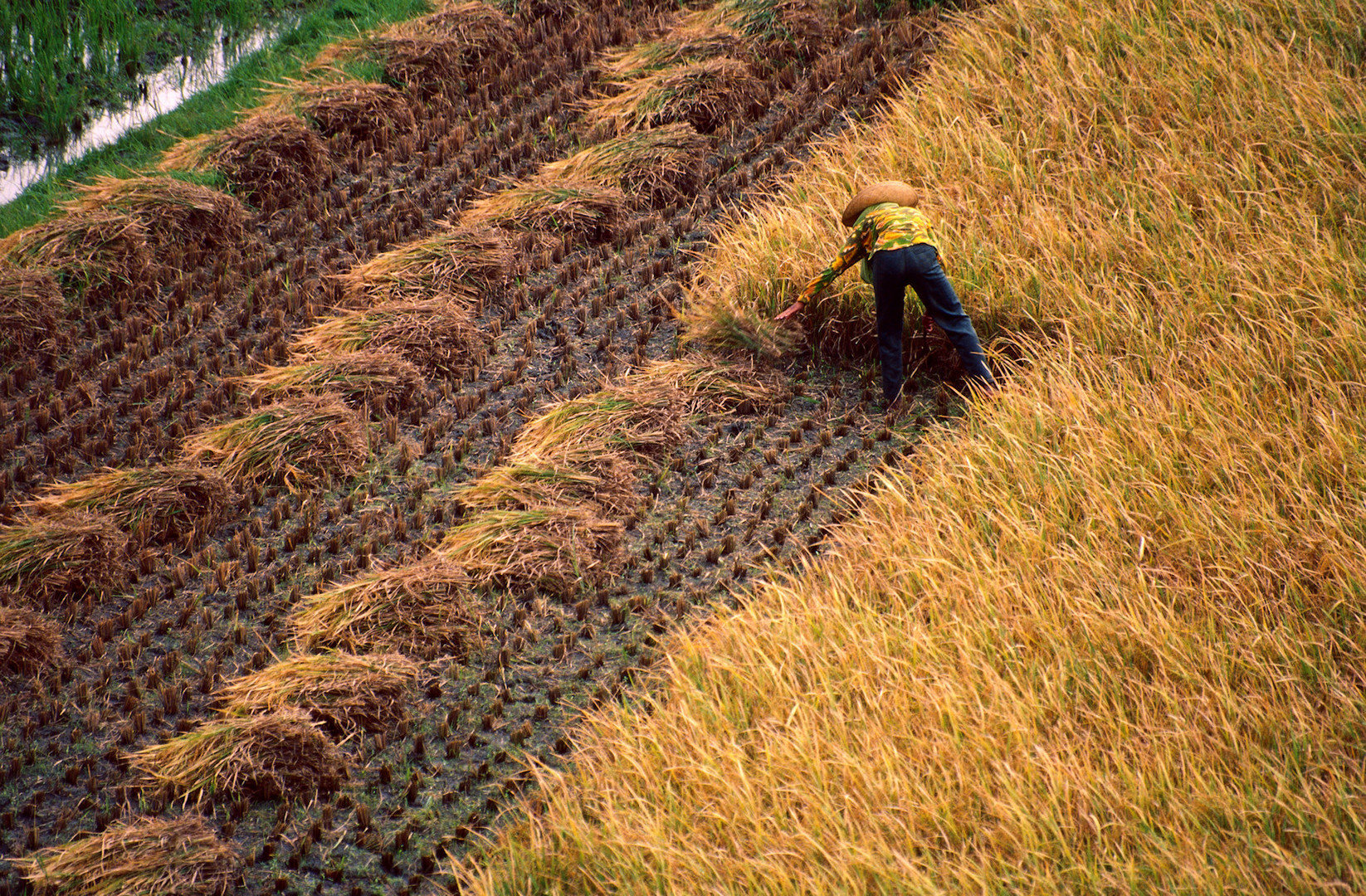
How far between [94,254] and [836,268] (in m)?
4.90

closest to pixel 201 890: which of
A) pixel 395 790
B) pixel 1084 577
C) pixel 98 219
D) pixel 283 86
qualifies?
pixel 395 790

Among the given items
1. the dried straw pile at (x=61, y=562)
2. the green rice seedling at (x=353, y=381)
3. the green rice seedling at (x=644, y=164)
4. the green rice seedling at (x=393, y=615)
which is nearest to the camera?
the green rice seedling at (x=393, y=615)

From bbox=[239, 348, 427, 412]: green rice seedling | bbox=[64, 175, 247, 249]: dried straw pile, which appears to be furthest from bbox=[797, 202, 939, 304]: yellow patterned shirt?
bbox=[64, 175, 247, 249]: dried straw pile

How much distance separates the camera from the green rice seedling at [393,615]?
165 inches

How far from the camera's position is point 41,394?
5.65 meters

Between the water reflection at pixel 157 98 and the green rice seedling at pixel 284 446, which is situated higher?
the water reflection at pixel 157 98

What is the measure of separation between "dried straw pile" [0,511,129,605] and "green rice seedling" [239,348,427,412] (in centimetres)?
132

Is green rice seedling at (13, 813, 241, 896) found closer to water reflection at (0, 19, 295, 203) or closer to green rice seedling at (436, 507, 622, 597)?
green rice seedling at (436, 507, 622, 597)

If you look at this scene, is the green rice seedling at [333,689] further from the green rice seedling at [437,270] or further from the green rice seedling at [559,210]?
the green rice seedling at [559,210]

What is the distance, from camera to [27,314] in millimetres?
5977

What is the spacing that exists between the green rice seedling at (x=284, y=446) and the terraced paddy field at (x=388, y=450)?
19 millimetres

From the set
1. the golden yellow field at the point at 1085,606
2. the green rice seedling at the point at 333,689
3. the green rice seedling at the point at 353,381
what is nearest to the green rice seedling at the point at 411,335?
the green rice seedling at the point at 353,381

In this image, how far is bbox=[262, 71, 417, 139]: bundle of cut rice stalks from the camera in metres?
8.01

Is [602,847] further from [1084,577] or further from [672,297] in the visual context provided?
[672,297]
